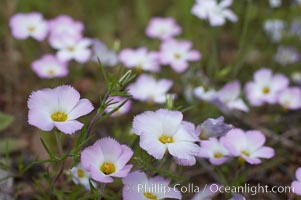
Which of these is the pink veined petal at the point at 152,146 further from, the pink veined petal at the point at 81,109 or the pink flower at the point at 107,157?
the pink veined petal at the point at 81,109

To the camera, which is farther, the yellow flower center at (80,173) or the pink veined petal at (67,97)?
the yellow flower center at (80,173)

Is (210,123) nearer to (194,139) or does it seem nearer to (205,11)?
(194,139)

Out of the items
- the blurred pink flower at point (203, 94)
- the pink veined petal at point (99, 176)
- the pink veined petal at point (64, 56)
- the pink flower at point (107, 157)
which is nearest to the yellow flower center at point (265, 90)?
the blurred pink flower at point (203, 94)

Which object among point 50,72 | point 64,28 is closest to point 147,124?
point 50,72

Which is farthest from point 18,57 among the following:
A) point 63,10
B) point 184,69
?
point 184,69

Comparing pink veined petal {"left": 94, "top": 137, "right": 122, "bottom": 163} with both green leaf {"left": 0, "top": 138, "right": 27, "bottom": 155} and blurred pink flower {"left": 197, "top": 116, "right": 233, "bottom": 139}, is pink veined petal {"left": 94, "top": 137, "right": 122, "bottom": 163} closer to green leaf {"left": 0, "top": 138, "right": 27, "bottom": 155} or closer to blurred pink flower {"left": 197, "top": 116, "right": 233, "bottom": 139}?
blurred pink flower {"left": 197, "top": 116, "right": 233, "bottom": 139}

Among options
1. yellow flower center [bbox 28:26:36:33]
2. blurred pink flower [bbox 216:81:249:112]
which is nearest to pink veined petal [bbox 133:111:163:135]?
blurred pink flower [bbox 216:81:249:112]
